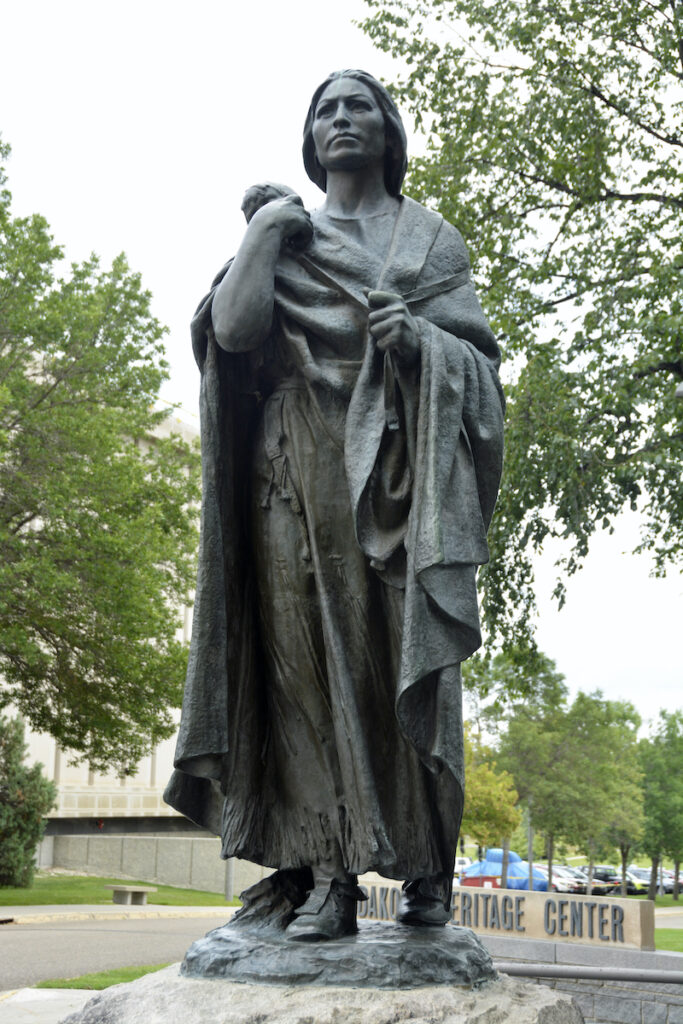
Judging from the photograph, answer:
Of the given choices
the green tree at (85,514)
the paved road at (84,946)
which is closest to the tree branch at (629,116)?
the green tree at (85,514)

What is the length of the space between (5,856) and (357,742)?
79.6 ft

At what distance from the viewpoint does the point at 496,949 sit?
11.5 metres

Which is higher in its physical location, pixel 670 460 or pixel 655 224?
pixel 655 224

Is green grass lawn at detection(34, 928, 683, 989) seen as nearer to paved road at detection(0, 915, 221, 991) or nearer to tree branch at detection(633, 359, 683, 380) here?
paved road at detection(0, 915, 221, 991)

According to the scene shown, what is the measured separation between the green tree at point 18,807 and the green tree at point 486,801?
1108cm

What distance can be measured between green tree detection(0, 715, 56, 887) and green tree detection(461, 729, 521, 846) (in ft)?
36.3

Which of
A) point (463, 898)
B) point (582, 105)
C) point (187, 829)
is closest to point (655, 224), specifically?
point (582, 105)

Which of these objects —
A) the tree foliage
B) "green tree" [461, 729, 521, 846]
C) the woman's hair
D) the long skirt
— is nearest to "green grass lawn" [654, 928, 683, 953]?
the long skirt

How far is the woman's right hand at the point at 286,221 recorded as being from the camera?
359cm

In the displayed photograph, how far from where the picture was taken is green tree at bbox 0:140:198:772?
19.8 metres

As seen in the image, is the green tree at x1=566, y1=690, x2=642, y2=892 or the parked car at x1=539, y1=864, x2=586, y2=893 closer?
the green tree at x1=566, y1=690, x2=642, y2=892

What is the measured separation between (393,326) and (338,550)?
2.32 ft

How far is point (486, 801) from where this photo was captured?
1240 inches

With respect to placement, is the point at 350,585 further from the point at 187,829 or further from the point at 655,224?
the point at 187,829
